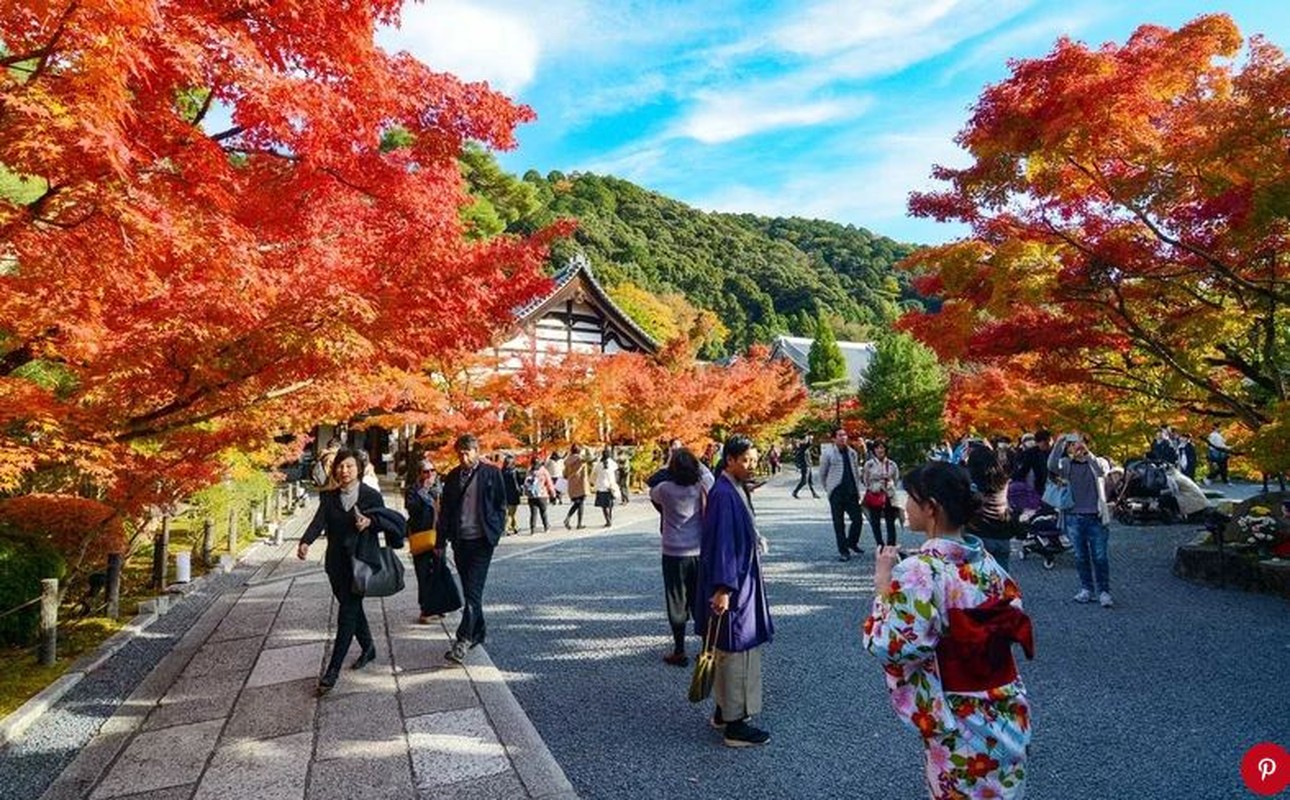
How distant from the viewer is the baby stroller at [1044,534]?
336 inches

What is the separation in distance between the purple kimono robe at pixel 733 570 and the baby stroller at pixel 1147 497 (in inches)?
414

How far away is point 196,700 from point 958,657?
485 centimetres

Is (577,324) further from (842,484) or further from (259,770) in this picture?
(259,770)

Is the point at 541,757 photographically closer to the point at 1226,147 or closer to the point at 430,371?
the point at 1226,147

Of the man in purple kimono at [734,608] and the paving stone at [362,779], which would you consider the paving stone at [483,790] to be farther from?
the man in purple kimono at [734,608]

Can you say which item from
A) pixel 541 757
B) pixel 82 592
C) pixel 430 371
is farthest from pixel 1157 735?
pixel 430 371

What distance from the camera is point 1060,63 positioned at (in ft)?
23.3

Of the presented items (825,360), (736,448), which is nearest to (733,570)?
(736,448)

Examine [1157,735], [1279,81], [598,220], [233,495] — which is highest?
[598,220]

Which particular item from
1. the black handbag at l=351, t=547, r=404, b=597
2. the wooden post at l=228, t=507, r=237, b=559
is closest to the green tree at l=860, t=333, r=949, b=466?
the wooden post at l=228, t=507, r=237, b=559

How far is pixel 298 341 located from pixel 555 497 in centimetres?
1319

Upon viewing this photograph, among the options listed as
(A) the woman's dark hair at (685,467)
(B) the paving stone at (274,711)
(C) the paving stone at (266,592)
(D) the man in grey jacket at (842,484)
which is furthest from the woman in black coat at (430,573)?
(D) the man in grey jacket at (842,484)

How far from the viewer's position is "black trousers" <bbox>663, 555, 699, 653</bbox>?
5.15 meters

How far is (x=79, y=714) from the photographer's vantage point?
4496 mm
